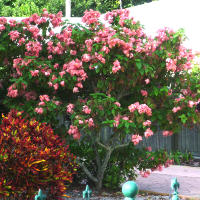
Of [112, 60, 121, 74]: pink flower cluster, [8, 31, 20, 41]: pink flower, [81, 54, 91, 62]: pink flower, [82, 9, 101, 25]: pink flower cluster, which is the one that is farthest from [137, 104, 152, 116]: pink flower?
[8, 31, 20, 41]: pink flower

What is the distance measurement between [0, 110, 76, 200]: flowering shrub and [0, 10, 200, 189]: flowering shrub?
144cm

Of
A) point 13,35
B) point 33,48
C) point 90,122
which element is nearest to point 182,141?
point 90,122

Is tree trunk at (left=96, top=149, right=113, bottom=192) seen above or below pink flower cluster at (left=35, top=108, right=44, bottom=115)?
below

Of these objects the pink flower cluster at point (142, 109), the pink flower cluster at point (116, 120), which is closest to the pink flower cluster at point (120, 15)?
the pink flower cluster at point (142, 109)

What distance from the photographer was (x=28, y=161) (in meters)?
5.73

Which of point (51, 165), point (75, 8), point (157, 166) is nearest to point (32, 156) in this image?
point (51, 165)

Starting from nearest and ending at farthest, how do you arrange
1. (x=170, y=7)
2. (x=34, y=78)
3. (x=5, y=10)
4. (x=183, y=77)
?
(x=34, y=78) → (x=183, y=77) → (x=170, y=7) → (x=5, y=10)

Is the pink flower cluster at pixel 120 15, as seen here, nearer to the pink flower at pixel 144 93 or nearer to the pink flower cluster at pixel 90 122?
the pink flower at pixel 144 93

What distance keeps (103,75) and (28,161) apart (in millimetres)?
3102

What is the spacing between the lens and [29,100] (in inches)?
325

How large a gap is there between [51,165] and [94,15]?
321 centimetres

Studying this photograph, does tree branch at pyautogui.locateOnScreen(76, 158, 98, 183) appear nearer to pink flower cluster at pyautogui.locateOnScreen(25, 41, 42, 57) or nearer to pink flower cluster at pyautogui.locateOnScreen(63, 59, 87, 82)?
pink flower cluster at pyautogui.locateOnScreen(63, 59, 87, 82)

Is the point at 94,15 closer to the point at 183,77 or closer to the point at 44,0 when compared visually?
the point at 183,77

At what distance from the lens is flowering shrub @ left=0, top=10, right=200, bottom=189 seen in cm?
774
